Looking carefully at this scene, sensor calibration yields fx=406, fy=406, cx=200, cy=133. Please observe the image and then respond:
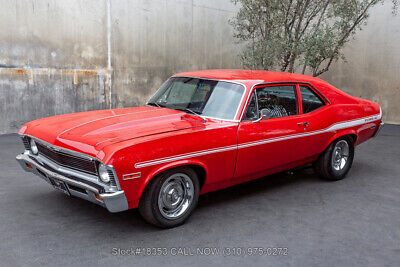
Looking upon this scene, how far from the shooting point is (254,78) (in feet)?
16.3

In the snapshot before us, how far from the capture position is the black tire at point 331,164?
579cm

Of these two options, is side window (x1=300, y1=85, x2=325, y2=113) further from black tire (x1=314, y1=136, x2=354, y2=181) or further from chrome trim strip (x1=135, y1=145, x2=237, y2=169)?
chrome trim strip (x1=135, y1=145, x2=237, y2=169)

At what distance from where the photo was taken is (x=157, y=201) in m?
3.93

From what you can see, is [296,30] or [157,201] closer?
[157,201]

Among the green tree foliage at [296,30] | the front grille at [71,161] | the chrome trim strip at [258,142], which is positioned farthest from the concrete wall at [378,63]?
the front grille at [71,161]

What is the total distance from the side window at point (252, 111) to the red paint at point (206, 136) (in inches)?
3.0

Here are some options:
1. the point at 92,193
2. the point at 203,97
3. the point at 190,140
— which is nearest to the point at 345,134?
the point at 203,97

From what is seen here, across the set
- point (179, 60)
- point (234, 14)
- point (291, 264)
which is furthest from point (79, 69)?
point (291, 264)

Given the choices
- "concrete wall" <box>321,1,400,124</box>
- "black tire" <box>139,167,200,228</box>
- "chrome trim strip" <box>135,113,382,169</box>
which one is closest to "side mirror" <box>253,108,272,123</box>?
"chrome trim strip" <box>135,113,382,169</box>

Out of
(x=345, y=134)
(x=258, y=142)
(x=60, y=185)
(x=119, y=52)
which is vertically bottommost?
(x=60, y=185)

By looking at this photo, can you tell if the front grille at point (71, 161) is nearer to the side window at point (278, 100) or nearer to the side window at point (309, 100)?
the side window at point (278, 100)

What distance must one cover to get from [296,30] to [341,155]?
12.6 feet

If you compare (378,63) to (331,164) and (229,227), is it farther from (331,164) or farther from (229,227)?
(229,227)

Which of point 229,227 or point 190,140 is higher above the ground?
point 190,140
